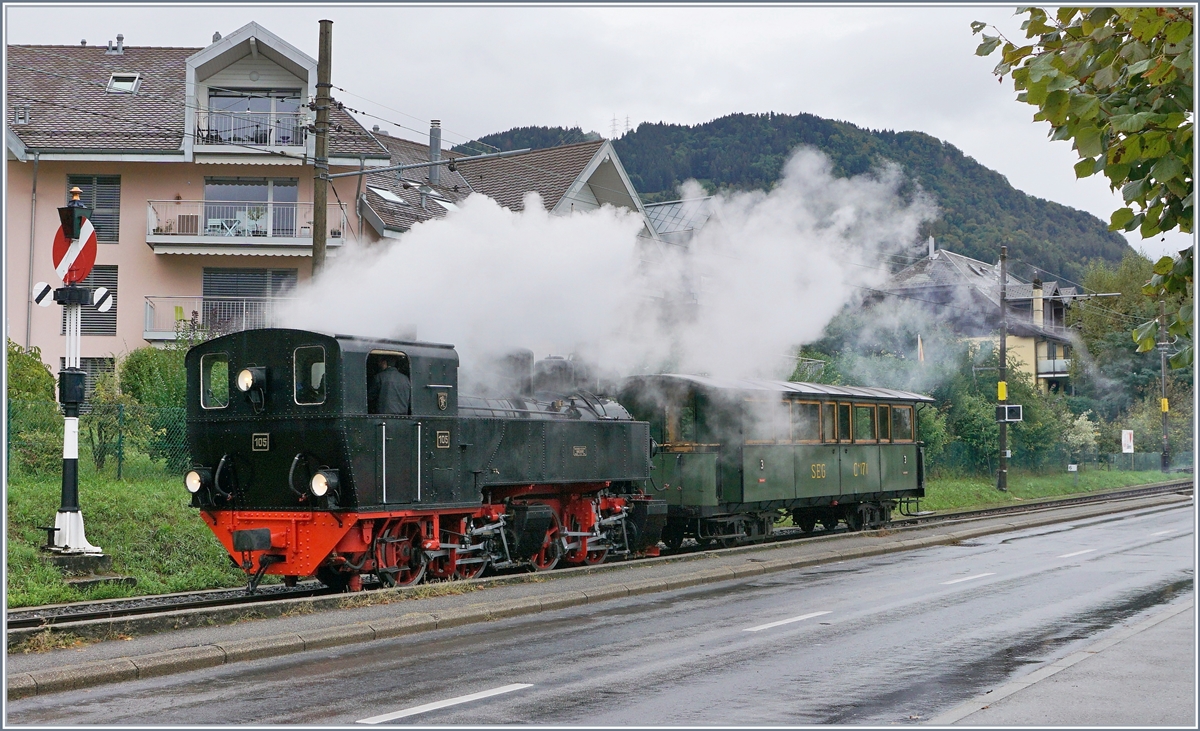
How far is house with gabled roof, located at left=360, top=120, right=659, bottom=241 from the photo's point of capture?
3241 cm

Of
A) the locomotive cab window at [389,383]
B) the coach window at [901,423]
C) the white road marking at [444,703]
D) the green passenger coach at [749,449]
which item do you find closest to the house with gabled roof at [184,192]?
the green passenger coach at [749,449]

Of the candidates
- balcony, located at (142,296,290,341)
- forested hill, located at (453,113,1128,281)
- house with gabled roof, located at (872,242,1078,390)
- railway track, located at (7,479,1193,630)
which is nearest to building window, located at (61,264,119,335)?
balcony, located at (142,296,290,341)

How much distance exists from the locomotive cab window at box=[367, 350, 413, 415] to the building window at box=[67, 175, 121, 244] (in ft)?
67.8

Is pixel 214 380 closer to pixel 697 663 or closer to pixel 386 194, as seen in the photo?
pixel 697 663

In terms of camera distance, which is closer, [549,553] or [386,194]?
[549,553]

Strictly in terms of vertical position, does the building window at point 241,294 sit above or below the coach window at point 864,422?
above

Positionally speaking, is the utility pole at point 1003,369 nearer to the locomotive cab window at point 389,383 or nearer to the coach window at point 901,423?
the coach window at point 901,423

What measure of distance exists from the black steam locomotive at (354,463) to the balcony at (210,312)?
15431 millimetres

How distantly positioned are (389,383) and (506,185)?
2505 cm

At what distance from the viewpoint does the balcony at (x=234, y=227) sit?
29734 mm

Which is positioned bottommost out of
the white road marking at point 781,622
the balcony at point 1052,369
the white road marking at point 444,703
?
the white road marking at point 781,622

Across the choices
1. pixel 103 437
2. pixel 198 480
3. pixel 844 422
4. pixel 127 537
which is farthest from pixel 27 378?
pixel 844 422

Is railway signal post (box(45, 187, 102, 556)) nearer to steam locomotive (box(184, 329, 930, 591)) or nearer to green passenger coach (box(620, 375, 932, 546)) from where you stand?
steam locomotive (box(184, 329, 930, 591))

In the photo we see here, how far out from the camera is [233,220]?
99.9 feet
